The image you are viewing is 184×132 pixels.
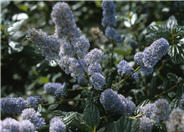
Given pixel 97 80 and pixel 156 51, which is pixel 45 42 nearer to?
pixel 97 80

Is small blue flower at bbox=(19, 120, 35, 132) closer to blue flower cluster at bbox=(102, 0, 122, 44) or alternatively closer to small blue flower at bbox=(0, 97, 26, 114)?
small blue flower at bbox=(0, 97, 26, 114)

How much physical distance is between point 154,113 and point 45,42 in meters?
0.63

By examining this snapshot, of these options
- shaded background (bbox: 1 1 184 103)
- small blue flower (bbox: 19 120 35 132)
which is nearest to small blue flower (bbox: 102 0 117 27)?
shaded background (bbox: 1 1 184 103)

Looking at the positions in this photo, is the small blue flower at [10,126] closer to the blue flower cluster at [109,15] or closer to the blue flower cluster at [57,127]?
the blue flower cluster at [57,127]

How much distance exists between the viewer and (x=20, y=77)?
135 inches

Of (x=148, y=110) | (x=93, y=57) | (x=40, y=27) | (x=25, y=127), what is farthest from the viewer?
A: (x=40, y=27)

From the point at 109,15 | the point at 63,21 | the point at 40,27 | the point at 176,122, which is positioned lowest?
the point at 176,122

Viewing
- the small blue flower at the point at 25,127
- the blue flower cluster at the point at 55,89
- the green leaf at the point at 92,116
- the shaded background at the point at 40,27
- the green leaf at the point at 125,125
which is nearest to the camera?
the small blue flower at the point at 25,127

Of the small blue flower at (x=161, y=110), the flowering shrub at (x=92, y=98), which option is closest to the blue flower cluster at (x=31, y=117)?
the flowering shrub at (x=92, y=98)

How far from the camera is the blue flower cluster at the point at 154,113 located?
1.12 metres

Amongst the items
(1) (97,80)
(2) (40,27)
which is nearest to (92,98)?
(1) (97,80)

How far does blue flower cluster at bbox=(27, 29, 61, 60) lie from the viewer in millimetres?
1401

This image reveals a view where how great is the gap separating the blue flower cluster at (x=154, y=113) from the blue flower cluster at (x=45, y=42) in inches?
20.7

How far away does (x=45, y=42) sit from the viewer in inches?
55.4
